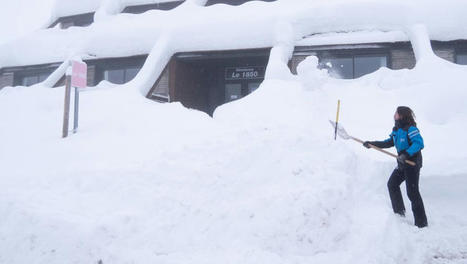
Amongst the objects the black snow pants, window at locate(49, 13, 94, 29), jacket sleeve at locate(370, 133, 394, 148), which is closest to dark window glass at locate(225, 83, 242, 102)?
window at locate(49, 13, 94, 29)

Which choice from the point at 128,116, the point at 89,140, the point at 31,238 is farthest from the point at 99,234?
the point at 128,116

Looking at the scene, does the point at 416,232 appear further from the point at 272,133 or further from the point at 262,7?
the point at 262,7

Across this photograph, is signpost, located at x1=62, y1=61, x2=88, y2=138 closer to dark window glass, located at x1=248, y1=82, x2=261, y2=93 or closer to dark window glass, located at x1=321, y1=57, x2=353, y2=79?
dark window glass, located at x1=321, y1=57, x2=353, y2=79

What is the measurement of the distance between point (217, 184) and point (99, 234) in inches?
69.1

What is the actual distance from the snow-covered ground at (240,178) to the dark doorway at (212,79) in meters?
3.74

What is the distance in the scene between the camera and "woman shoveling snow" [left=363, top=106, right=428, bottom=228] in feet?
15.8

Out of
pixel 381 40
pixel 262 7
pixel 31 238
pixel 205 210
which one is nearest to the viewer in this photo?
pixel 31 238

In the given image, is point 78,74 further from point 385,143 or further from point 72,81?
point 385,143

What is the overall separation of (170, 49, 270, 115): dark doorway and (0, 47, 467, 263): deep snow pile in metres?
4.80

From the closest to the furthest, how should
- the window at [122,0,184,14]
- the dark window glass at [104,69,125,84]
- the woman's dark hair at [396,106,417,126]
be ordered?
the woman's dark hair at [396,106,417,126] < the dark window glass at [104,69,125,84] < the window at [122,0,184,14]

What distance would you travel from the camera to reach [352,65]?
37.9 feet

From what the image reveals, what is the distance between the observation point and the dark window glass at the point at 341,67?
11445 mm

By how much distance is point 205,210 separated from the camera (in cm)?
461

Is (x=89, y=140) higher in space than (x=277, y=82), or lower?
lower
